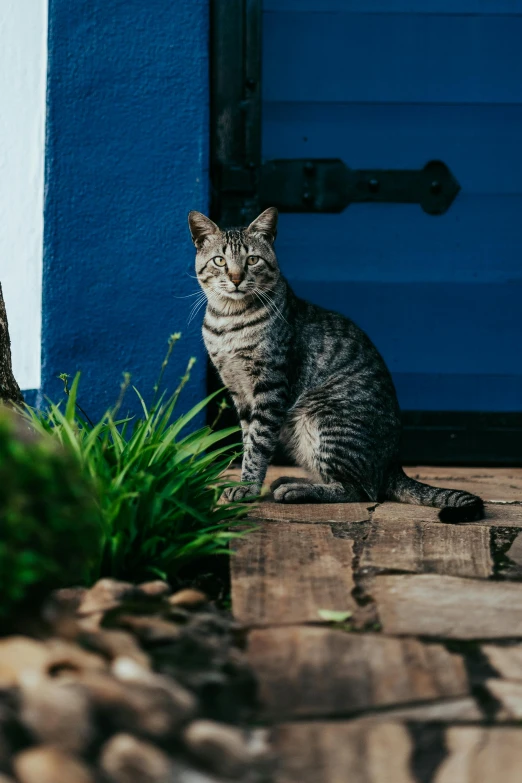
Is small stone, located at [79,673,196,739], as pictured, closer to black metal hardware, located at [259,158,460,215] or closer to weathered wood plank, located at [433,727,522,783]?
weathered wood plank, located at [433,727,522,783]

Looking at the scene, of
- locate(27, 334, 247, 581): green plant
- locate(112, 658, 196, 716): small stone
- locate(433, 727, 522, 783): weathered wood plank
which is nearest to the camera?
locate(433, 727, 522, 783): weathered wood plank

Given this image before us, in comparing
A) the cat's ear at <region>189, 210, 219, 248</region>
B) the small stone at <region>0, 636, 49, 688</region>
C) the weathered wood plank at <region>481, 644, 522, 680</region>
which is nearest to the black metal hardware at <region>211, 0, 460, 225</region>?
the cat's ear at <region>189, 210, 219, 248</region>

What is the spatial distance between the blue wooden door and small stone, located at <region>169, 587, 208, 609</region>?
2195mm

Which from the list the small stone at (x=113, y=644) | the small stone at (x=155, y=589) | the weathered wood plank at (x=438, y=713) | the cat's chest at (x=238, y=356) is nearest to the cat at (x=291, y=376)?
the cat's chest at (x=238, y=356)

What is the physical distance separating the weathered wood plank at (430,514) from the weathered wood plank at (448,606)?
0.62 m

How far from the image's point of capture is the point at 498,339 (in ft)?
14.0

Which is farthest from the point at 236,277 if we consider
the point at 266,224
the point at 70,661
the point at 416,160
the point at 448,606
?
the point at 70,661

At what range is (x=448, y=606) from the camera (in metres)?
2.28

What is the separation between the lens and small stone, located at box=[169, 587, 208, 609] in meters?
2.25

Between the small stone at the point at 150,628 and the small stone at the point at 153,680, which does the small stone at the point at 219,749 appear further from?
the small stone at the point at 150,628

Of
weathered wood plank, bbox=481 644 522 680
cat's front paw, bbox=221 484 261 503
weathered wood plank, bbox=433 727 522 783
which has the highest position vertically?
cat's front paw, bbox=221 484 261 503

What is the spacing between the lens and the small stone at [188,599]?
7.39ft

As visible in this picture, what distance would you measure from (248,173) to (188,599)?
2.35 meters

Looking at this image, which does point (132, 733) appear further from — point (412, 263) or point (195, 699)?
point (412, 263)
